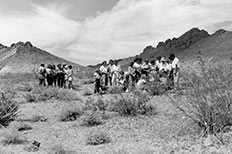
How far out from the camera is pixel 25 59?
173ft

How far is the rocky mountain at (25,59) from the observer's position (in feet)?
159

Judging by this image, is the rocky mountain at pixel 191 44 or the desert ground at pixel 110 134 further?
the rocky mountain at pixel 191 44

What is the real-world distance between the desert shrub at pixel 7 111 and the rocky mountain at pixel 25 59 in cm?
3571

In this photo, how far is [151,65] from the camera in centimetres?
1575

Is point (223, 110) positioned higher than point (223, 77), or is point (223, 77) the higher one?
point (223, 77)

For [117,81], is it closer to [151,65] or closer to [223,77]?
[151,65]

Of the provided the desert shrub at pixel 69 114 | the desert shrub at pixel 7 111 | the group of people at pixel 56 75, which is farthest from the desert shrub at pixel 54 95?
the desert shrub at pixel 69 114

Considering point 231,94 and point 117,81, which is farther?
point 117,81

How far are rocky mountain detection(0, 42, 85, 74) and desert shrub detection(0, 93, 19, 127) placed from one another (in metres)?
35.7

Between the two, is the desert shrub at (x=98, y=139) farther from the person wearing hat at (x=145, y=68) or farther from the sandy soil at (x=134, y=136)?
the person wearing hat at (x=145, y=68)

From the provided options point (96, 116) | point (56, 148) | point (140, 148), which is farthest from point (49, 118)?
point (140, 148)

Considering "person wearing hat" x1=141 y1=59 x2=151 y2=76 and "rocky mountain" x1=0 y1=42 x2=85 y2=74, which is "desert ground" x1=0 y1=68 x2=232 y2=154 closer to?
"person wearing hat" x1=141 y1=59 x2=151 y2=76

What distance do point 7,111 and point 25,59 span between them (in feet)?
145

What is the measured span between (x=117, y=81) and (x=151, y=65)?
1.85m
